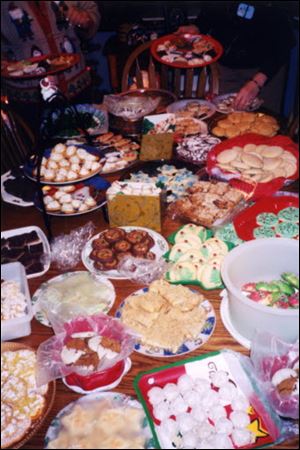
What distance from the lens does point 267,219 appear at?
193 centimetres

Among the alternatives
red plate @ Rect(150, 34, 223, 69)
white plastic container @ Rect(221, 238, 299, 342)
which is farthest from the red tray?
red plate @ Rect(150, 34, 223, 69)

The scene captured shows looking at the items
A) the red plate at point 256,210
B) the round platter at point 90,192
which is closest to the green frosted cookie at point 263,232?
the red plate at point 256,210

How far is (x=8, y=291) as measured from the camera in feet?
5.09

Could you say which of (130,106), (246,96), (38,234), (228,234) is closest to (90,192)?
(38,234)

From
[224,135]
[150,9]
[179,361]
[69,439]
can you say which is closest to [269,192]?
[224,135]

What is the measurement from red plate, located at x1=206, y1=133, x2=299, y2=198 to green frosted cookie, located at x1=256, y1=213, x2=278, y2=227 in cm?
17

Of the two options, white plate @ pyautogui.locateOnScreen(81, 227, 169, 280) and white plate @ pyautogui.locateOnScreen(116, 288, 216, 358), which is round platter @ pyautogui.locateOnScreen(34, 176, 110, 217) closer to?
white plate @ pyautogui.locateOnScreen(81, 227, 169, 280)

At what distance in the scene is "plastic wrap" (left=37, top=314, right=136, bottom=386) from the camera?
1.31 meters

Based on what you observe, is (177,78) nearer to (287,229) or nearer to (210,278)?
(287,229)

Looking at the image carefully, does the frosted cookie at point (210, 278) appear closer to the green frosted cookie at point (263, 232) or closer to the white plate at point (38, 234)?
the green frosted cookie at point (263, 232)

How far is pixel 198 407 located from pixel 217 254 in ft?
2.16

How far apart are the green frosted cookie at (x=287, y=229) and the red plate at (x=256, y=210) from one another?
0.11 metres

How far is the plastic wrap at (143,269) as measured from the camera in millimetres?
1748

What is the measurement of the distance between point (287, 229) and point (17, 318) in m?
1.20
